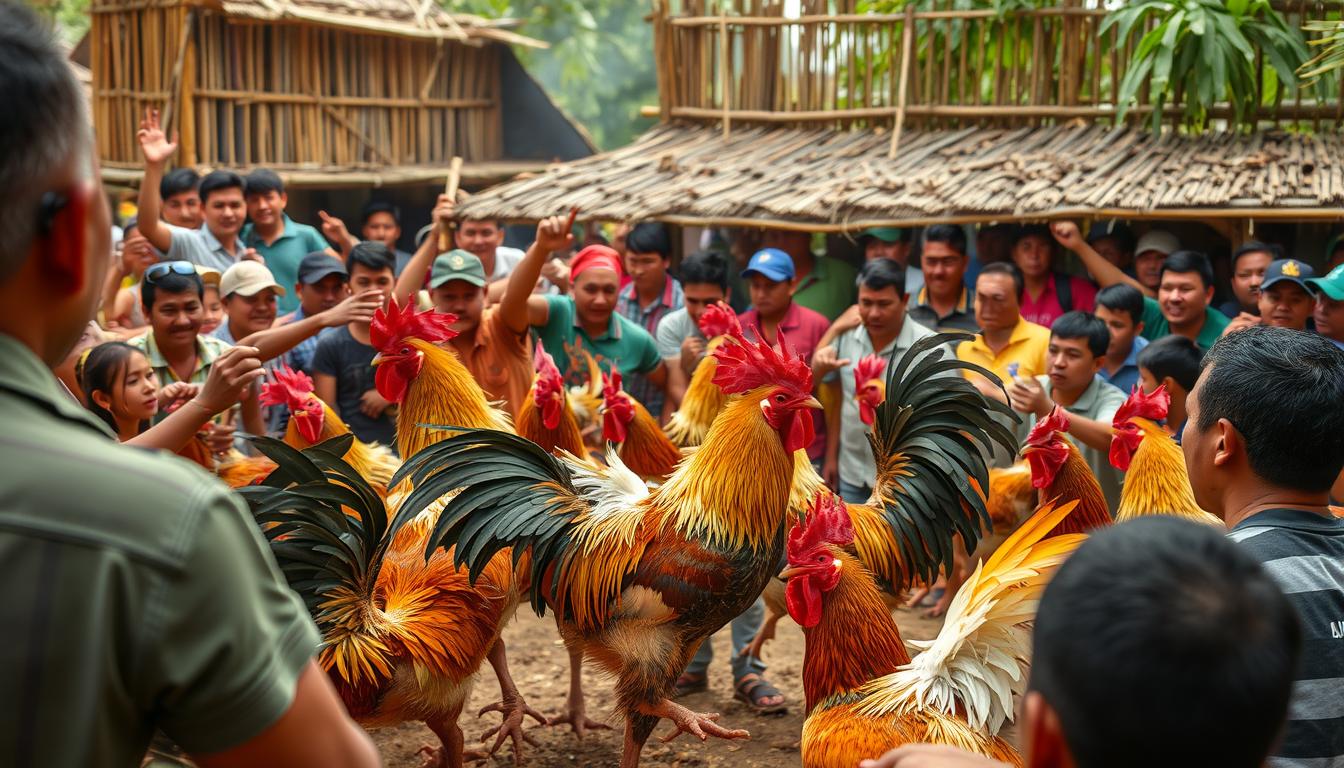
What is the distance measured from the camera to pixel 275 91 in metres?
11.8

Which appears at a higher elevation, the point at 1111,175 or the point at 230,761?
the point at 1111,175

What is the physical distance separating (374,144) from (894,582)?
9903 millimetres

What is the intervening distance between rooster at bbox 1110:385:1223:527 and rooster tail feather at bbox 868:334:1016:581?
1.43ft

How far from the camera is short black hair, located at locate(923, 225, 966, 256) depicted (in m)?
6.38

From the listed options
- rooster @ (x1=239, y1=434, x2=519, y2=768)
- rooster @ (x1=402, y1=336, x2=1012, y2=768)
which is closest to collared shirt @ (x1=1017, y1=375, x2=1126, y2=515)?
rooster @ (x1=402, y1=336, x2=1012, y2=768)

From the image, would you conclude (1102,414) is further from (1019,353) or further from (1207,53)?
(1207,53)

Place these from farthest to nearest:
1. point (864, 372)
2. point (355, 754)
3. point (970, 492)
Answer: point (864, 372), point (970, 492), point (355, 754)

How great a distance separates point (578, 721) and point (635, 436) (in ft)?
4.09

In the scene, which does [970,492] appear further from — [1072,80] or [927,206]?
[1072,80]

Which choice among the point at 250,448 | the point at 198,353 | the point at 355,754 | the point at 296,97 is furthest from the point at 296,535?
the point at 296,97

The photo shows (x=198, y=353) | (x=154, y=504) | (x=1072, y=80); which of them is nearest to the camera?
(x=154, y=504)

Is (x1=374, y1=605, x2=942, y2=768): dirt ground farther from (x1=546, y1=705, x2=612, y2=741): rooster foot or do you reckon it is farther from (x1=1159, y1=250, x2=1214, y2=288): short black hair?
(x1=1159, y1=250, x2=1214, y2=288): short black hair

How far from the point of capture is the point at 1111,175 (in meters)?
7.07

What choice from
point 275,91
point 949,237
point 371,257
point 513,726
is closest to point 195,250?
point 371,257
